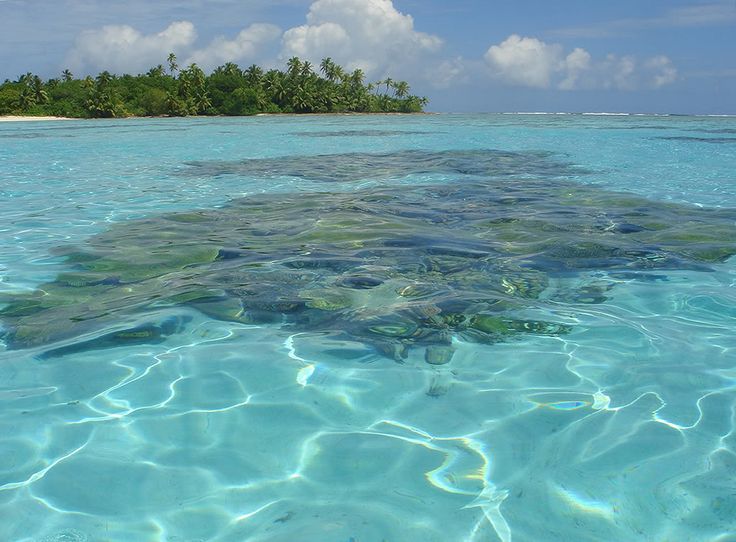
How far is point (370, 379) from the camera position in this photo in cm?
321

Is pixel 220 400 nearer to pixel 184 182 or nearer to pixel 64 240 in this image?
pixel 64 240

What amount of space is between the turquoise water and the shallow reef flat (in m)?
0.03

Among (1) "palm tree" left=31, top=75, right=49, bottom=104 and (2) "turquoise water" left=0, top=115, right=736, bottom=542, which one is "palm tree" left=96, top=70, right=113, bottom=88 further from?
(2) "turquoise water" left=0, top=115, right=736, bottom=542

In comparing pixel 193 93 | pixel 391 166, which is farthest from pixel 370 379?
pixel 193 93

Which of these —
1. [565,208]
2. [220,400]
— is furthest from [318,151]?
[220,400]

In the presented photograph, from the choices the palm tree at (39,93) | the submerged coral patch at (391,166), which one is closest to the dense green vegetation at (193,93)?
the palm tree at (39,93)

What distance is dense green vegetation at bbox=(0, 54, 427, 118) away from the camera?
64500mm

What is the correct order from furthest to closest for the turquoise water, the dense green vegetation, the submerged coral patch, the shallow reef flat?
the dense green vegetation → the submerged coral patch → the shallow reef flat → the turquoise water

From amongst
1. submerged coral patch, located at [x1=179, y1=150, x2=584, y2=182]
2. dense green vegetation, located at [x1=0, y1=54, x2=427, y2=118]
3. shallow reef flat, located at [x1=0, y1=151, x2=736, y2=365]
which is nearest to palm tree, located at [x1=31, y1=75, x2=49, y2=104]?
dense green vegetation, located at [x1=0, y1=54, x2=427, y2=118]

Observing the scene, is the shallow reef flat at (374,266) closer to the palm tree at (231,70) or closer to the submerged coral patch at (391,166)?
the submerged coral patch at (391,166)

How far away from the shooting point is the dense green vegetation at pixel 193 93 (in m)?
64.5

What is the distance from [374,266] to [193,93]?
232ft

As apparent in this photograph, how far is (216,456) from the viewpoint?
8.32 feet

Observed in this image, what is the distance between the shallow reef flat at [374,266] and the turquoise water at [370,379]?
0.10 ft
